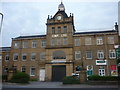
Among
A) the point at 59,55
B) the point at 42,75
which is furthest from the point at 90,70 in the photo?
the point at 42,75

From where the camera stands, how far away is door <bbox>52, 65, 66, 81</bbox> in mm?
34938

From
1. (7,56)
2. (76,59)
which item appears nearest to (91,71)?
(76,59)

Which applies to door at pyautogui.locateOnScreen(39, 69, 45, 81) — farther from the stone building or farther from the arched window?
the arched window

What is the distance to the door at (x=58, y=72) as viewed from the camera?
3494 cm

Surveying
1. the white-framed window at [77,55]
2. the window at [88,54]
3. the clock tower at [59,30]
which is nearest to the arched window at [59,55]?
the clock tower at [59,30]

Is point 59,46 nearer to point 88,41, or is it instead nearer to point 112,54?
point 88,41

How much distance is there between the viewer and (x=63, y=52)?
117 feet

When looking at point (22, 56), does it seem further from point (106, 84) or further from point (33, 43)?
point (106, 84)

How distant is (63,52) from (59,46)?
5.42 feet

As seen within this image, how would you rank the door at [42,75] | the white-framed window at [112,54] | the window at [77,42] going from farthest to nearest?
the door at [42,75] → the window at [77,42] → the white-framed window at [112,54]

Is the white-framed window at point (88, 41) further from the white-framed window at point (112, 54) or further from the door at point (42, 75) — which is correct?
the door at point (42, 75)

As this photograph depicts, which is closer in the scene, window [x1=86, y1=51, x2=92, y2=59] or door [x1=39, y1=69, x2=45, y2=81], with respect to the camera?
window [x1=86, y1=51, x2=92, y2=59]

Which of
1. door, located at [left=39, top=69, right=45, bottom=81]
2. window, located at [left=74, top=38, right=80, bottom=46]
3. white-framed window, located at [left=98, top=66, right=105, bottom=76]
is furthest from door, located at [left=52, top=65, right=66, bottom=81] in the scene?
white-framed window, located at [left=98, top=66, right=105, bottom=76]

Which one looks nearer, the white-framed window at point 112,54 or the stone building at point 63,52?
the white-framed window at point 112,54
